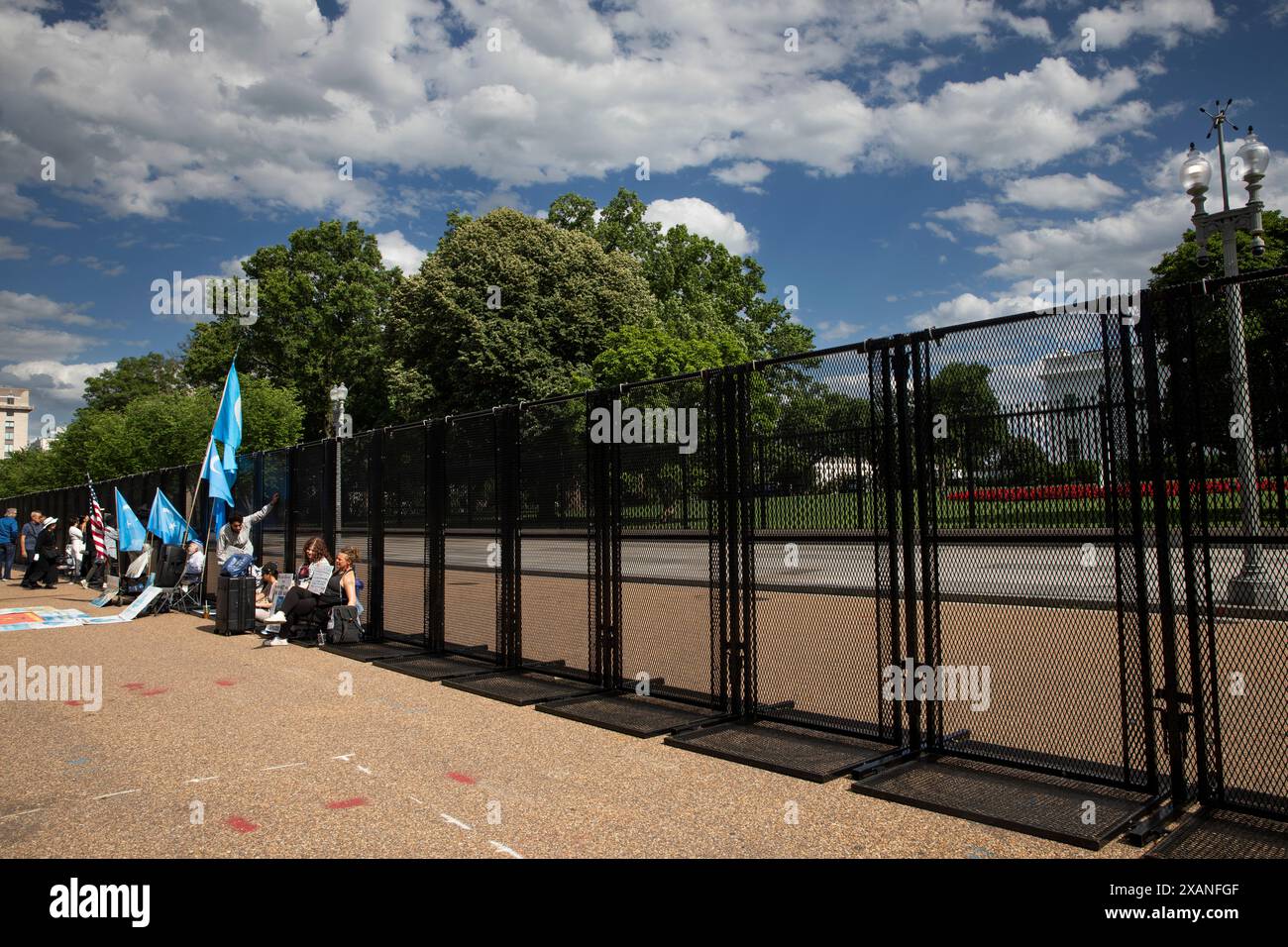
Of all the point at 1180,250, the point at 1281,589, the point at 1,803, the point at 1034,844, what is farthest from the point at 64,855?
the point at 1180,250

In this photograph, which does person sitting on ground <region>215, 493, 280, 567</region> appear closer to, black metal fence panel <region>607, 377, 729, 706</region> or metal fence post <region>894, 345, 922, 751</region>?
black metal fence panel <region>607, 377, 729, 706</region>

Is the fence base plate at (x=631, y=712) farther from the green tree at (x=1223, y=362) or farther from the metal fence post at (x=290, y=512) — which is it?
the metal fence post at (x=290, y=512)

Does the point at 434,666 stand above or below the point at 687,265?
below

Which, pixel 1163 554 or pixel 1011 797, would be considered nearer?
pixel 1163 554

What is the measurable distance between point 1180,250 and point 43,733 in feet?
119

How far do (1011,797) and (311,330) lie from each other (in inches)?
2150

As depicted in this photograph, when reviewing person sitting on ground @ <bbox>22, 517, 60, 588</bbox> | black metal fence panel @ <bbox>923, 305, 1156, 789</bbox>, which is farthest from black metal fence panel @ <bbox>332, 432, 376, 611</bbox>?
person sitting on ground @ <bbox>22, 517, 60, 588</bbox>

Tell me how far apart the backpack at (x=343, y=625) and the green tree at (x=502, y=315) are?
2407 centimetres

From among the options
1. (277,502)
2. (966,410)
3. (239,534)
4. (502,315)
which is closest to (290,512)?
(277,502)

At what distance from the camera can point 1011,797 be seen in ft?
17.1

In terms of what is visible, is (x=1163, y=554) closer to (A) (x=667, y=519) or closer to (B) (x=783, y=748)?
(B) (x=783, y=748)

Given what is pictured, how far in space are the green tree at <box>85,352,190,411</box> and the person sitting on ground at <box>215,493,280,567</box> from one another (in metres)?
69.4

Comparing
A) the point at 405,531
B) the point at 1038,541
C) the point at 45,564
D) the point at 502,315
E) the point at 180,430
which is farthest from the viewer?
the point at 180,430

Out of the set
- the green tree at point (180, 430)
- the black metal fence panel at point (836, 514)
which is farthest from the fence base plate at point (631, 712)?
the green tree at point (180, 430)
